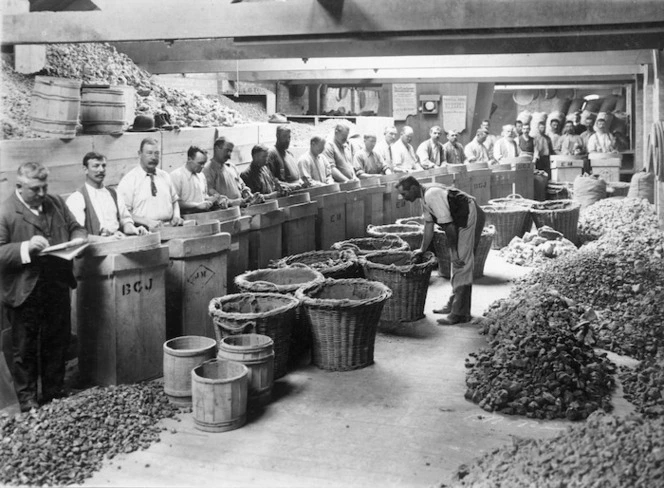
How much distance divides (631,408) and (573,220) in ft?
24.7

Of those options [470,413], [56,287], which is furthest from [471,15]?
[56,287]

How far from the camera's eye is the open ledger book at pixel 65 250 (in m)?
5.54

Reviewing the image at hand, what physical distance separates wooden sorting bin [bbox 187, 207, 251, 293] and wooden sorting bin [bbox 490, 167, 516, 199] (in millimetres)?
8426

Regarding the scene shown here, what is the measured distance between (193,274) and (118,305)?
91 centimetres

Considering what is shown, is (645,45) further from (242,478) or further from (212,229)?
(242,478)

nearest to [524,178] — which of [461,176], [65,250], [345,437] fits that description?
[461,176]

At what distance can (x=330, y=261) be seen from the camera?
8.32m

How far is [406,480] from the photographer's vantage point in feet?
15.4

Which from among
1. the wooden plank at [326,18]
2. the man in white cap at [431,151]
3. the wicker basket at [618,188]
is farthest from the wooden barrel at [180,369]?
the wicker basket at [618,188]

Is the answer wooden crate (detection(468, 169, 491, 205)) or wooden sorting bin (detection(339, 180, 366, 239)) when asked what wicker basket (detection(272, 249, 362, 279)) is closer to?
wooden sorting bin (detection(339, 180, 366, 239))

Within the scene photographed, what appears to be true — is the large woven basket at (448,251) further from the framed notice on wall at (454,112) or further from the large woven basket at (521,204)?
the framed notice on wall at (454,112)

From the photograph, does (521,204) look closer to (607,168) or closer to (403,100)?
(607,168)

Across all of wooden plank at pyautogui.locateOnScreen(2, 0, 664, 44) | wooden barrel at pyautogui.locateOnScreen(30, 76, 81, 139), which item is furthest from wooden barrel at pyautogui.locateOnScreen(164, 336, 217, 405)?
wooden plank at pyautogui.locateOnScreen(2, 0, 664, 44)

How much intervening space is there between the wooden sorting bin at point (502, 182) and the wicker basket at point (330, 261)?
24.6 feet
